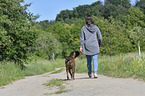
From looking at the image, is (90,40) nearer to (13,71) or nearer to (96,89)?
(96,89)

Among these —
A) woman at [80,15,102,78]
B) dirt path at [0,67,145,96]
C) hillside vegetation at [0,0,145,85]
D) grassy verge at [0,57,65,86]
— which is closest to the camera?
dirt path at [0,67,145,96]

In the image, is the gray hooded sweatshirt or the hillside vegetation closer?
the gray hooded sweatshirt

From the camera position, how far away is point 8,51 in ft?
51.4

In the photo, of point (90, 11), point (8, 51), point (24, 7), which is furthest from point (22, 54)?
point (90, 11)

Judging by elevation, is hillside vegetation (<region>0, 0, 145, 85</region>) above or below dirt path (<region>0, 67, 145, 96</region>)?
above

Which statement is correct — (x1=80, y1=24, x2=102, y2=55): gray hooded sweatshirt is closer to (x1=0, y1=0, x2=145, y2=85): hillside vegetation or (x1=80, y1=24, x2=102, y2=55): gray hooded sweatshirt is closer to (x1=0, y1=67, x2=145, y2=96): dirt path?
(x1=0, y1=67, x2=145, y2=96): dirt path

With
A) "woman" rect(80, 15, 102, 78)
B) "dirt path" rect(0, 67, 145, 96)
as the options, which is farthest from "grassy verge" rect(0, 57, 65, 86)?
"woman" rect(80, 15, 102, 78)

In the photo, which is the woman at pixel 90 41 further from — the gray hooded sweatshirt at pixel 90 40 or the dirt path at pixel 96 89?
the dirt path at pixel 96 89

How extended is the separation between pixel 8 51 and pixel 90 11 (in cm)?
10216

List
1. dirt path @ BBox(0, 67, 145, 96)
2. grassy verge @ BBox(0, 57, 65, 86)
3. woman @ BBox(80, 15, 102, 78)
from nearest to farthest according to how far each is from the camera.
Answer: dirt path @ BBox(0, 67, 145, 96), woman @ BBox(80, 15, 102, 78), grassy verge @ BBox(0, 57, 65, 86)

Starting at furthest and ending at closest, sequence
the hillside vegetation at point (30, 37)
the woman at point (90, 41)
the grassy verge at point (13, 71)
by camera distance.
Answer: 1. the hillside vegetation at point (30, 37)
2. the grassy verge at point (13, 71)
3. the woman at point (90, 41)

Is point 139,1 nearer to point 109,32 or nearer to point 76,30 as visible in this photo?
point 76,30

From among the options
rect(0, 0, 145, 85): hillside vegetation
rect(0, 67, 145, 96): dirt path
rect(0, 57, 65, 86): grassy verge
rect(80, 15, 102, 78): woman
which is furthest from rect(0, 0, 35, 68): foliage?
rect(0, 67, 145, 96): dirt path

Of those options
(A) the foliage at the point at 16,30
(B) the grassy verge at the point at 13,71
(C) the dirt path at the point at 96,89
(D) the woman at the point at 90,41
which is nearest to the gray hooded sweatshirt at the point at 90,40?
(D) the woman at the point at 90,41
